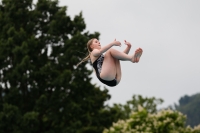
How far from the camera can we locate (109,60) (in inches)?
425

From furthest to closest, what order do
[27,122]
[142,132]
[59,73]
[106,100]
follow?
[106,100] < [59,73] < [27,122] < [142,132]

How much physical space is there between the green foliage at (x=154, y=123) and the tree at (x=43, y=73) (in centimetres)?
1397

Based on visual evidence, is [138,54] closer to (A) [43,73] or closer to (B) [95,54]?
(B) [95,54]

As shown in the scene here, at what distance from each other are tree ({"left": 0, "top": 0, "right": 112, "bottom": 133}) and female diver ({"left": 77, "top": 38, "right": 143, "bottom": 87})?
33.0 meters

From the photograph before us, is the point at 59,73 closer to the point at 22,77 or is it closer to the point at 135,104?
the point at 22,77

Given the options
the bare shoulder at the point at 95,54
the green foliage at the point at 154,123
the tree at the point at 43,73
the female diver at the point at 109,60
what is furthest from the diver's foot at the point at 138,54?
the tree at the point at 43,73

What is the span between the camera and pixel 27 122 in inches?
1718

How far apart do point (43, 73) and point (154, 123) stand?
16632mm

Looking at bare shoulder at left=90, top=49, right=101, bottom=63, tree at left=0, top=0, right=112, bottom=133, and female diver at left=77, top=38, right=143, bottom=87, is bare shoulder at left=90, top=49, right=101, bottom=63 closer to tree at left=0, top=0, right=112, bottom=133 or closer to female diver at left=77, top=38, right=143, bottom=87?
female diver at left=77, top=38, right=143, bottom=87

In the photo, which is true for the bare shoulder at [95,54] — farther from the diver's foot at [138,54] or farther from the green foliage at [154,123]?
the green foliage at [154,123]

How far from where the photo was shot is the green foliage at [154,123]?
31000mm

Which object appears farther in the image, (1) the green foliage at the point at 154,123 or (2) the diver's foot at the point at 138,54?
(1) the green foliage at the point at 154,123

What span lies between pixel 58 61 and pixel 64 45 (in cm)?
152

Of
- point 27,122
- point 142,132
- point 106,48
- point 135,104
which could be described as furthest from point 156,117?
point 135,104
